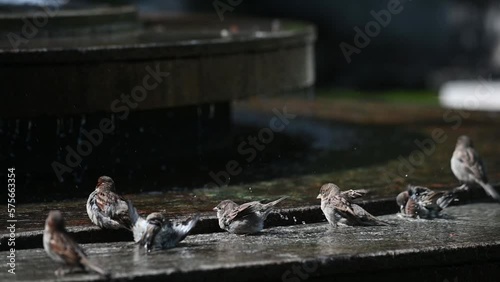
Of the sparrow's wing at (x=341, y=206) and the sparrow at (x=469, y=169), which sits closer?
the sparrow's wing at (x=341, y=206)

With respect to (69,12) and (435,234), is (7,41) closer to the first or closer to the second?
(69,12)

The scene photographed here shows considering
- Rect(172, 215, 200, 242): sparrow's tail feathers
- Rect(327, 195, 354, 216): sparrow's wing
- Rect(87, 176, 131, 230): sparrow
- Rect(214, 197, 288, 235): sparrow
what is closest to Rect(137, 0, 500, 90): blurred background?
Rect(327, 195, 354, 216): sparrow's wing

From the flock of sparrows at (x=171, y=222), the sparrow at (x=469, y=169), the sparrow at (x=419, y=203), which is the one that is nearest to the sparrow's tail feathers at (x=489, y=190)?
the sparrow at (x=469, y=169)

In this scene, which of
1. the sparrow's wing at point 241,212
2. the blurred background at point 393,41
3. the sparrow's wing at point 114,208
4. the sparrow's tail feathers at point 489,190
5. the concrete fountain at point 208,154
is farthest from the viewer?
the blurred background at point 393,41

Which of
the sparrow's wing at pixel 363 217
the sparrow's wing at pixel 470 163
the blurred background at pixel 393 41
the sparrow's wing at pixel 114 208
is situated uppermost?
the sparrow's wing at pixel 114 208

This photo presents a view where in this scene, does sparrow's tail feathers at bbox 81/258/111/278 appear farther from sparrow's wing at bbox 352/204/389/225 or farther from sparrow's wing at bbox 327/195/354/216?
sparrow's wing at bbox 352/204/389/225

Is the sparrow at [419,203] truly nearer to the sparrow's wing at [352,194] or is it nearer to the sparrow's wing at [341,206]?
the sparrow's wing at [352,194]
